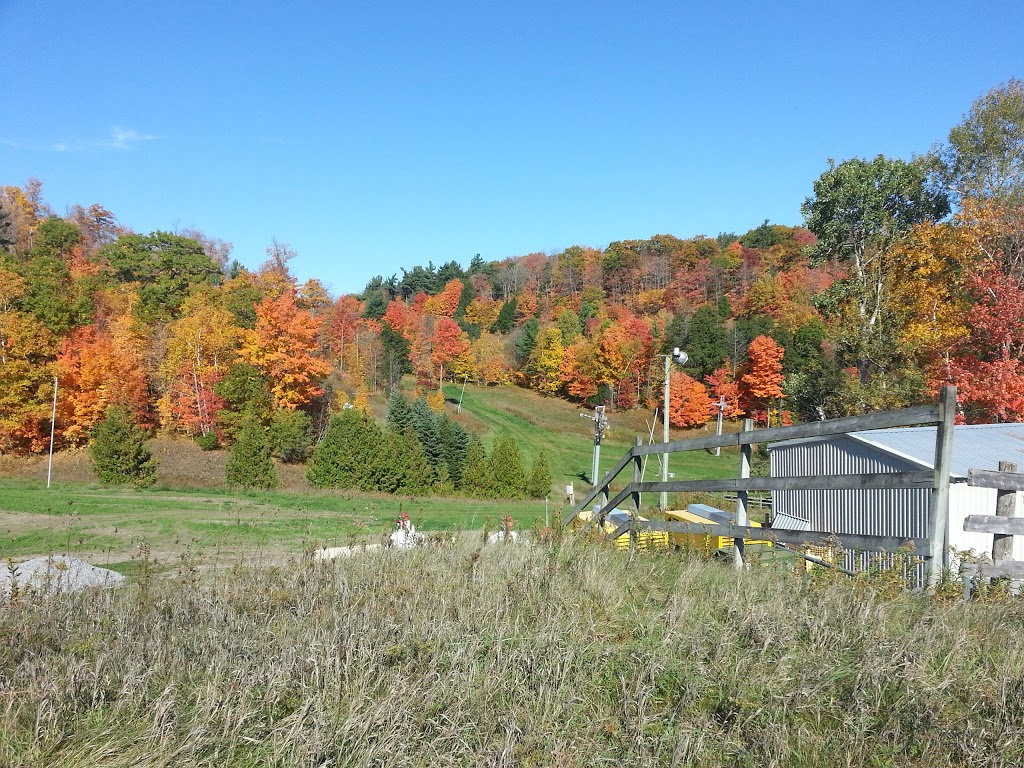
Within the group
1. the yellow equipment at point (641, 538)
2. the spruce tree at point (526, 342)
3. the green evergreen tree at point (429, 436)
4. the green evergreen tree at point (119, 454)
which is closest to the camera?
the yellow equipment at point (641, 538)

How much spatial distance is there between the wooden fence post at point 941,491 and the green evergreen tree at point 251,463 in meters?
36.7

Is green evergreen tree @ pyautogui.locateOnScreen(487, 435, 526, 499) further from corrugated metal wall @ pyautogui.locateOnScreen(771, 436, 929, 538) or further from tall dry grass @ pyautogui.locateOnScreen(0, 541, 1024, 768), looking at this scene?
tall dry grass @ pyautogui.locateOnScreen(0, 541, 1024, 768)

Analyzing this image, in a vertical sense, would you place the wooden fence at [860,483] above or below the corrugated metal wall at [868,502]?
above

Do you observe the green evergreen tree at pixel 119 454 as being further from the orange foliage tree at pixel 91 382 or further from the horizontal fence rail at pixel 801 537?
the horizontal fence rail at pixel 801 537

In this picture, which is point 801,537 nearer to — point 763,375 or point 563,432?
point 563,432

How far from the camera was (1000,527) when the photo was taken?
4.97 meters

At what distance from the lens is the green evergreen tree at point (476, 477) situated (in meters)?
41.9

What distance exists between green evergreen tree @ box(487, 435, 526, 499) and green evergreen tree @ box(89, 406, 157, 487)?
18.7 meters

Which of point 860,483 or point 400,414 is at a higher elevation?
point 860,483

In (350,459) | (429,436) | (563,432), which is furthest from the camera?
(563,432)

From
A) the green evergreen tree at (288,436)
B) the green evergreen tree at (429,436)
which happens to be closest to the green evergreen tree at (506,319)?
the green evergreen tree at (429,436)

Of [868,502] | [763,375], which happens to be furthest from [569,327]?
[868,502]

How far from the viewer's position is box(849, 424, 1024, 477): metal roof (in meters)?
11.6

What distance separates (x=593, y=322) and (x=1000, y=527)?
285 feet
